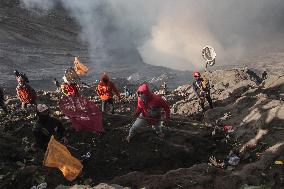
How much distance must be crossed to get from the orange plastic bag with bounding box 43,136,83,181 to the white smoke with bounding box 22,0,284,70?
29379mm

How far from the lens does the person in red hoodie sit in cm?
966

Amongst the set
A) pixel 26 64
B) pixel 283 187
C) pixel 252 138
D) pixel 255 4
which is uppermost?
pixel 255 4

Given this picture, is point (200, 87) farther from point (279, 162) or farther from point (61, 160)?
point (61, 160)

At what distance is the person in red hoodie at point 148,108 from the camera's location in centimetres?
966

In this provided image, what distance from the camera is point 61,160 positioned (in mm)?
7816

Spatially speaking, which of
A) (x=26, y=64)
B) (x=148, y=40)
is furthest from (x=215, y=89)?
(x=148, y=40)

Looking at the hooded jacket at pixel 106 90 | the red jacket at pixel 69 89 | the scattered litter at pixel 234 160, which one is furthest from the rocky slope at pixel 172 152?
the hooded jacket at pixel 106 90

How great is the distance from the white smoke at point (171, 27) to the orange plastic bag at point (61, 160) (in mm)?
29379

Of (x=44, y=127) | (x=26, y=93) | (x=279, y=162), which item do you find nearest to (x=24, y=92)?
(x=26, y=93)

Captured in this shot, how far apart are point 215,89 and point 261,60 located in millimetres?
21061

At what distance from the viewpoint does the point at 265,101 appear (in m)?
12.2

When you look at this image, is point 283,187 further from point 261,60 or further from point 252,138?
point 261,60

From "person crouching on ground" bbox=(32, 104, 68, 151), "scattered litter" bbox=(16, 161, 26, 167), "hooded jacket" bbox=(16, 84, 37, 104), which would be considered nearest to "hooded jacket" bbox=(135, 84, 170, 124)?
"person crouching on ground" bbox=(32, 104, 68, 151)

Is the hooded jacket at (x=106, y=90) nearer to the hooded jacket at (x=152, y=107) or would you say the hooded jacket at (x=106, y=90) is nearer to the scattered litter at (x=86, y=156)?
the hooded jacket at (x=152, y=107)
